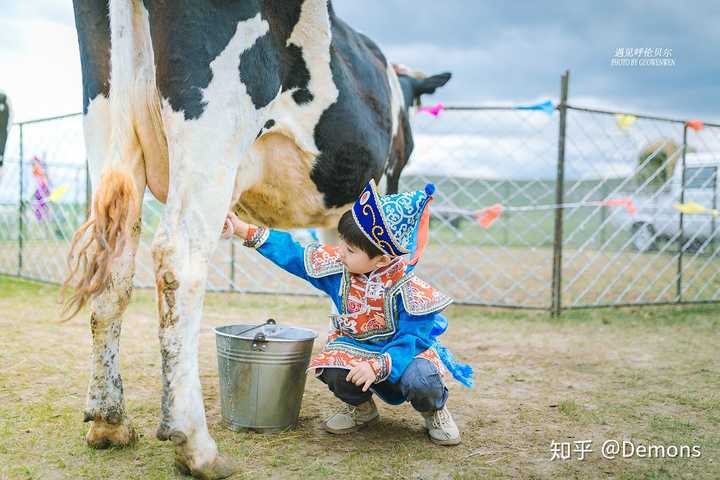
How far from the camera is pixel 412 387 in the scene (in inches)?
82.3

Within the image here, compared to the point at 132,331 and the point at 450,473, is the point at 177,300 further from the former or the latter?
the point at 132,331

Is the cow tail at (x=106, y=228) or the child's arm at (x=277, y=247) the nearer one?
the cow tail at (x=106, y=228)

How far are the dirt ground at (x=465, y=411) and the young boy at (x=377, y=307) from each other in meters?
0.18

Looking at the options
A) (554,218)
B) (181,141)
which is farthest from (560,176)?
(181,141)

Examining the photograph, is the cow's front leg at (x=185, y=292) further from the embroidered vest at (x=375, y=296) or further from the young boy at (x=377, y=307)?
the embroidered vest at (x=375, y=296)

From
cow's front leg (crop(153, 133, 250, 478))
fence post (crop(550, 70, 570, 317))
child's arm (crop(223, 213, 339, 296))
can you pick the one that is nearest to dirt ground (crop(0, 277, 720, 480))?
cow's front leg (crop(153, 133, 250, 478))

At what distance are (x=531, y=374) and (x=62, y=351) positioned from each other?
2.53m

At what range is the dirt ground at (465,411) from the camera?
1.93m

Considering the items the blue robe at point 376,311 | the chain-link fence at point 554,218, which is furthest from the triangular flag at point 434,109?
the blue robe at point 376,311

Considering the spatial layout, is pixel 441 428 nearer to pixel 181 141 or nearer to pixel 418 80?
pixel 181 141

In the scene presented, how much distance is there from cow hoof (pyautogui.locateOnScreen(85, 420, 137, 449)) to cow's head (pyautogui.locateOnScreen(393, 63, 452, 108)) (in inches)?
109

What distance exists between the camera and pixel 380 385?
221 centimetres

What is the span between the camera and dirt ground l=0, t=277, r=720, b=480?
6.34 feet

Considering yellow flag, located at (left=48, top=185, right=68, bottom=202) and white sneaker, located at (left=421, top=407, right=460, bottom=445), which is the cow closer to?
white sneaker, located at (left=421, top=407, right=460, bottom=445)
